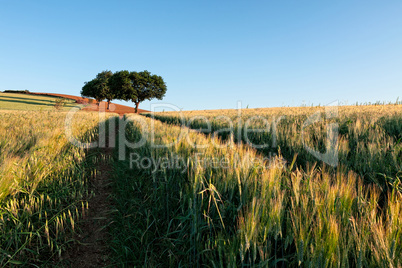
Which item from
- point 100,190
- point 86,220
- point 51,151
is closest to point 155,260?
point 86,220

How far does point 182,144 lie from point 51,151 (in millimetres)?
2578

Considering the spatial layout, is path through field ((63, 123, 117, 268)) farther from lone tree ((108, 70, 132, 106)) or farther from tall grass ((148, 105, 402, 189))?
lone tree ((108, 70, 132, 106))

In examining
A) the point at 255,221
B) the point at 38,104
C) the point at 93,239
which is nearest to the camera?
the point at 255,221

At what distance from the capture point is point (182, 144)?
12.3 ft

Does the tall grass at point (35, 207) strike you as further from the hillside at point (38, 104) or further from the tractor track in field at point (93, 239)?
the hillside at point (38, 104)

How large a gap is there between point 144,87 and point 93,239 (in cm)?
4653

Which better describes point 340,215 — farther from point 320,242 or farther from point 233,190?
point 233,190

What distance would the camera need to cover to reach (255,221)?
52.9 inches

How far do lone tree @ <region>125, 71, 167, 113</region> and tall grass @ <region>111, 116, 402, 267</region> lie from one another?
4402 centimetres

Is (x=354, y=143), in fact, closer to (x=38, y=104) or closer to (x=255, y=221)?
(x=255, y=221)

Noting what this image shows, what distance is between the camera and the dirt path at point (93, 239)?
2211 mm

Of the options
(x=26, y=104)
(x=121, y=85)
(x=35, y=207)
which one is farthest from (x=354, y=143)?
(x=26, y=104)

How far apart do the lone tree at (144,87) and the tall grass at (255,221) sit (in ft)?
144

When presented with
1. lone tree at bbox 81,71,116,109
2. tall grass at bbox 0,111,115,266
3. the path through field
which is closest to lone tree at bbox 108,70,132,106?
lone tree at bbox 81,71,116,109
